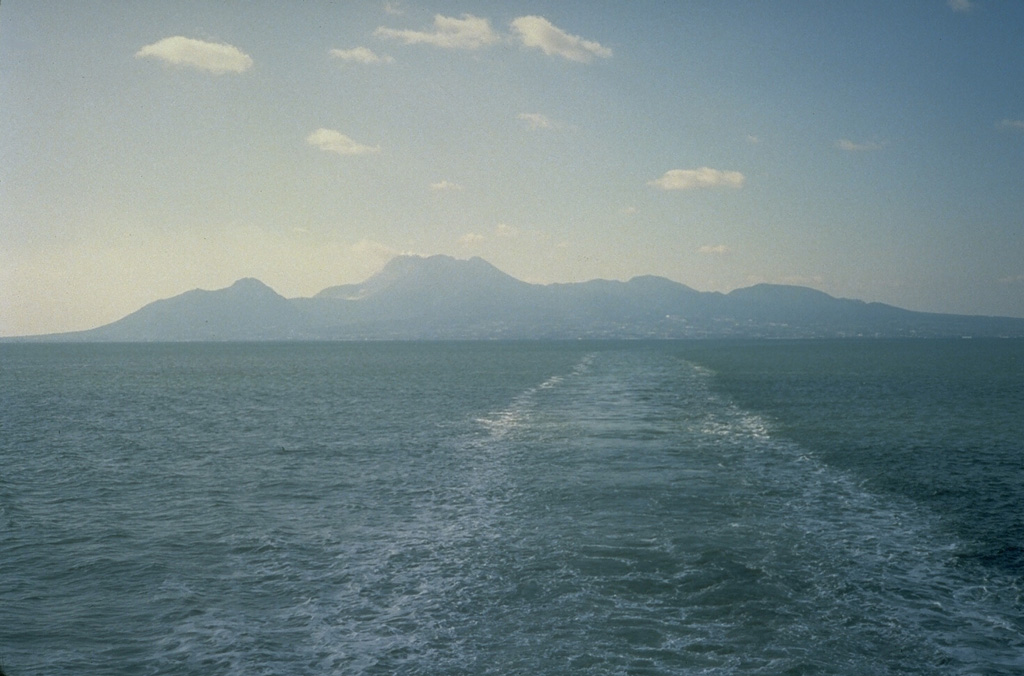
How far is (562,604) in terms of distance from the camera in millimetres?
15961

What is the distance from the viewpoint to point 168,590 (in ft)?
56.7

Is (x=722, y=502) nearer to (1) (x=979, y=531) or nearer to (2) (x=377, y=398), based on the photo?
(1) (x=979, y=531)

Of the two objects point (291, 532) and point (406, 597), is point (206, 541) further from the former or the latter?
point (406, 597)

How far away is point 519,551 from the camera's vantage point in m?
20.0

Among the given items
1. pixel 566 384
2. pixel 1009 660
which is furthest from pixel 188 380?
pixel 1009 660

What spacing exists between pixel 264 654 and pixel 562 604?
626 cm

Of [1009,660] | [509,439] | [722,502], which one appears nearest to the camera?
[1009,660]

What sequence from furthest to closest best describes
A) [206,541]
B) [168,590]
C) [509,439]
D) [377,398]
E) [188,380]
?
1. [188,380]
2. [377,398]
3. [509,439]
4. [206,541]
5. [168,590]

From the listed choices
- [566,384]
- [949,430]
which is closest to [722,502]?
[949,430]

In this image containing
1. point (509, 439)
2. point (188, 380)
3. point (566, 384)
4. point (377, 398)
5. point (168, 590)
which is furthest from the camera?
Result: point (188, 380)

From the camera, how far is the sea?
1388cm

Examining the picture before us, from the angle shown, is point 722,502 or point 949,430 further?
point 949,430

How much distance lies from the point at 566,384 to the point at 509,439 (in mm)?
43880

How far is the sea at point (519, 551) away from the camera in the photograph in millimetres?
13883
